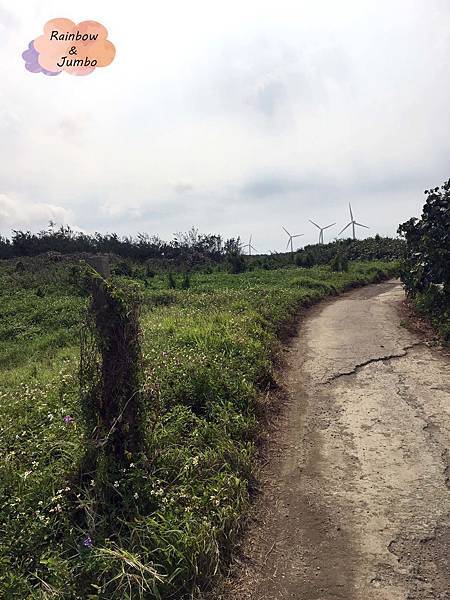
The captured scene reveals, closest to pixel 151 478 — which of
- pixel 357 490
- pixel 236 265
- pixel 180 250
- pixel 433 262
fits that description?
pixel 357 490

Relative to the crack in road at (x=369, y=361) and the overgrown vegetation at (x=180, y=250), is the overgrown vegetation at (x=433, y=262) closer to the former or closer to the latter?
the crack in road at (x=369, y=361)

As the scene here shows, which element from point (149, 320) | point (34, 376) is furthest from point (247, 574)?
point (149, 320)

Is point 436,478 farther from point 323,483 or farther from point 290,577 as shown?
point 290,577

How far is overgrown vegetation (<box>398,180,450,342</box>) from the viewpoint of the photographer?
30.6 ft

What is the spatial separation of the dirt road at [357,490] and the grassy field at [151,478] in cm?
32

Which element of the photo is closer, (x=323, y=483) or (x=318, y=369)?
(x=323, y=483)

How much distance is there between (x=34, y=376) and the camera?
Answer: 693 cm

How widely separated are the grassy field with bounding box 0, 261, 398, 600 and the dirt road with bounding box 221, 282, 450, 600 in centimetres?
32

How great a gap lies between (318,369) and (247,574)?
412 cm

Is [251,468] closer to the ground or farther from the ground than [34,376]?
closer to the ground

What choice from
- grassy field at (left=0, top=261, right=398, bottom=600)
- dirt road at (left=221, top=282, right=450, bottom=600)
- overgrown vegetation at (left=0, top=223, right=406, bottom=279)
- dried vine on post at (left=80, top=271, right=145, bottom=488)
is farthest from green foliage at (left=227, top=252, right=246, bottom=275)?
dried vine on post at (left=80, top=271, right=145, bottom=488)

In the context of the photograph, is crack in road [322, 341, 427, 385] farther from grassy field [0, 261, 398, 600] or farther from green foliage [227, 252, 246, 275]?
green foliage [227, 252, 246, 275]

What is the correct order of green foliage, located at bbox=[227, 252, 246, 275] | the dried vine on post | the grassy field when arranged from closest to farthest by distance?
1. the grassy field
2. the dried vine on post
3. green foliage, located at bbox=[227, 252, 246, 275]

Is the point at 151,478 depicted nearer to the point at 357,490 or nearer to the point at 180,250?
the point at 357,490
